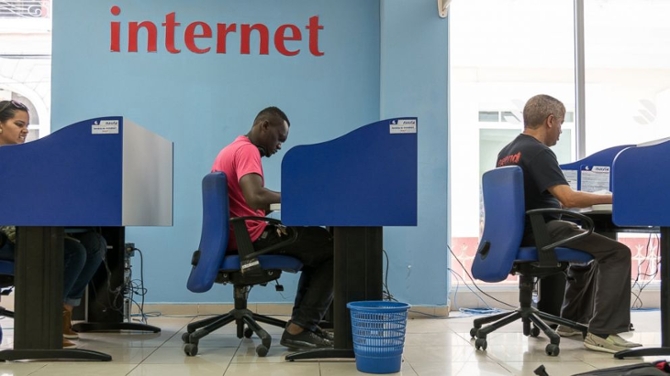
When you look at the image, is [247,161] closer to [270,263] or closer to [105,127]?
[270,263]

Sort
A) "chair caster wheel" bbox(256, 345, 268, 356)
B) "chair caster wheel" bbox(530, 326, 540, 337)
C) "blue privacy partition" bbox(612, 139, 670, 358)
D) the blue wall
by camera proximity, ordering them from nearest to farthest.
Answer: "blue privacy partition" bbox(612, 139, 670, 358)
"chair caster wheel" bbox(256, 345, 268, 356)
"chair caster wheel" bbox(530, 326, 540, 337)
the blue wall

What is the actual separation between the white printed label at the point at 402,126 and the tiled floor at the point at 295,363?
38.1 inches

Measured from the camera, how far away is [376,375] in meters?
2.63

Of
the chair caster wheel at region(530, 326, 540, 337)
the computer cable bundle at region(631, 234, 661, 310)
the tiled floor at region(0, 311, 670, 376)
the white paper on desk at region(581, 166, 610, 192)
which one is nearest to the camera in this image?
the tiled floor at region(0, 311, 670, 376)

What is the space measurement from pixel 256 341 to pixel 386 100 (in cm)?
192

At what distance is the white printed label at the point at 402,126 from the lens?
2787 millimetres

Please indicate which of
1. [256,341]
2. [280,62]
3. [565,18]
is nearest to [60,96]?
[280,62]

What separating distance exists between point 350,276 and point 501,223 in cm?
85

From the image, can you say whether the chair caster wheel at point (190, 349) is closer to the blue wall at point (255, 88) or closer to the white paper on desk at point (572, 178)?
the blue wall at point (255, 88)

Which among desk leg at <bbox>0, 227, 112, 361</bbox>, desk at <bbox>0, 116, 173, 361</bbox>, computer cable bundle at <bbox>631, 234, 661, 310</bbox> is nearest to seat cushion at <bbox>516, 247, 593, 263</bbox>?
desk at <bbox>0, 116, 173, 361</bbox>

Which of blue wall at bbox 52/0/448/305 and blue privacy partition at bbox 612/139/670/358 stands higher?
blue wall at bbox 52/0/448/305

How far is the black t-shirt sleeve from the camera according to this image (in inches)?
127

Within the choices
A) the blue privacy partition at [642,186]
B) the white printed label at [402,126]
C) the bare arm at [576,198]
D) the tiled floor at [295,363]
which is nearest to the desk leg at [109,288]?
the tiled floor at [295,363]

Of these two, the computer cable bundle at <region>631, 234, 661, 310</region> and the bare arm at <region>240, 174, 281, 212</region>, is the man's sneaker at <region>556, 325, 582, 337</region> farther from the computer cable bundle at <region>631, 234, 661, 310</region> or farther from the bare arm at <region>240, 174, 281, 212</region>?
the bare arm at <region>240, 174, 281, 212</region>
